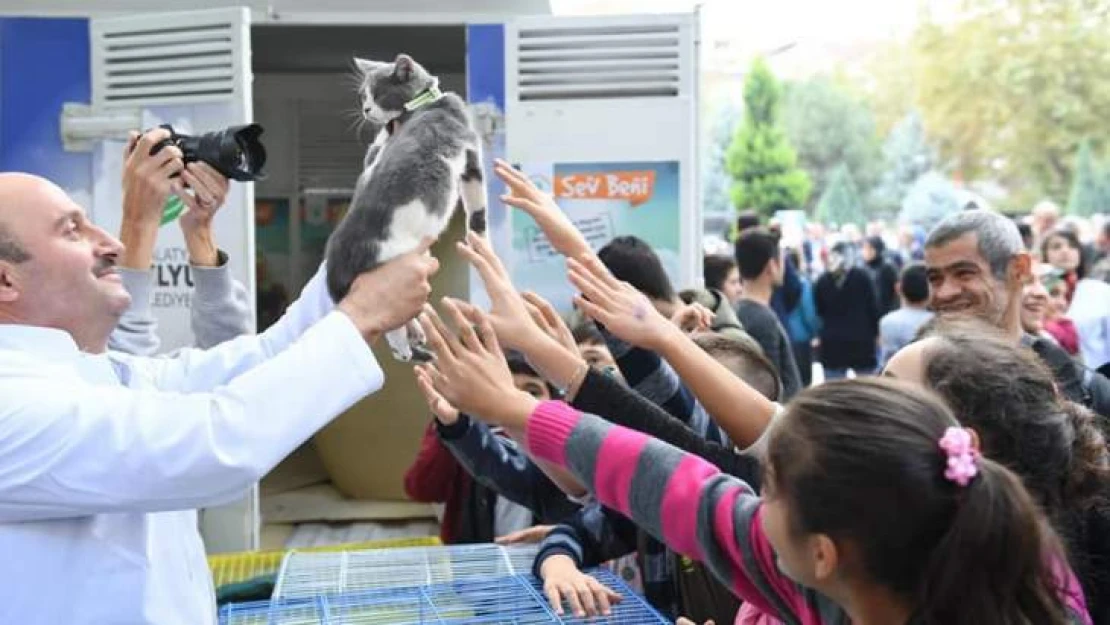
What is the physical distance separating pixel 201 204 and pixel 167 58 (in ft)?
7.71

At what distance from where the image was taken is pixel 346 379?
5.05 feet

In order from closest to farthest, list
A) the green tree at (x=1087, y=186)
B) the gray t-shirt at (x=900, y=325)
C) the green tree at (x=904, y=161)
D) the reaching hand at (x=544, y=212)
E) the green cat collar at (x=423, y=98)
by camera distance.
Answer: the reaching hand at (x=544, y=212) → the green cat collar at (x=423, y=98) → the gray t-shirt at (x=900, y=325) → the green tree at (x=1087, y=186) → the green tree at (x=904, y=161)

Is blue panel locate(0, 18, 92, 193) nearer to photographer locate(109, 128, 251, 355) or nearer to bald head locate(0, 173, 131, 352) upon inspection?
photographer locate(109, 128, 251, 355)

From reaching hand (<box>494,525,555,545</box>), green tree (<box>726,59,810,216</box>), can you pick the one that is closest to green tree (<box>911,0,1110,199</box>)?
green tree (<box>726,59,810,216</box>)

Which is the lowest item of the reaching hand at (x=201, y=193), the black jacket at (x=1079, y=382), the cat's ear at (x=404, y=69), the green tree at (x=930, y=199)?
the black jacket at (x=1079, y=382)

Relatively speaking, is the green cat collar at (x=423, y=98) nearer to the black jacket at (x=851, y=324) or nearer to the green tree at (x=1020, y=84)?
the black jacket at (x=851, y=324)

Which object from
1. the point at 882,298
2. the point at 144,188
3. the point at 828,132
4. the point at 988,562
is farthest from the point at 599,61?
the point at 828,132

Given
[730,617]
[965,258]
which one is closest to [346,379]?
[730,617]

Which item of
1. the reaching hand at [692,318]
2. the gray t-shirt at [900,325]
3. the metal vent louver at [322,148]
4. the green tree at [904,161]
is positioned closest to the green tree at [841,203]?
the green tree at [904,161]

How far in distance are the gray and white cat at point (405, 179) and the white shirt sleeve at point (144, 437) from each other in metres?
0.38

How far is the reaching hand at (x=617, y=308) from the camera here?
72.6 inches

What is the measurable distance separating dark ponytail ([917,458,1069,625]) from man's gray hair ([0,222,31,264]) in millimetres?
1206

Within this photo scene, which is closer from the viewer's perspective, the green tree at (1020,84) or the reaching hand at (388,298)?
the reaching hand at (388,298)

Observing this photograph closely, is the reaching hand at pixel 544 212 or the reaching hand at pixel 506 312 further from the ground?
the reaching hand at pixel 544 212
